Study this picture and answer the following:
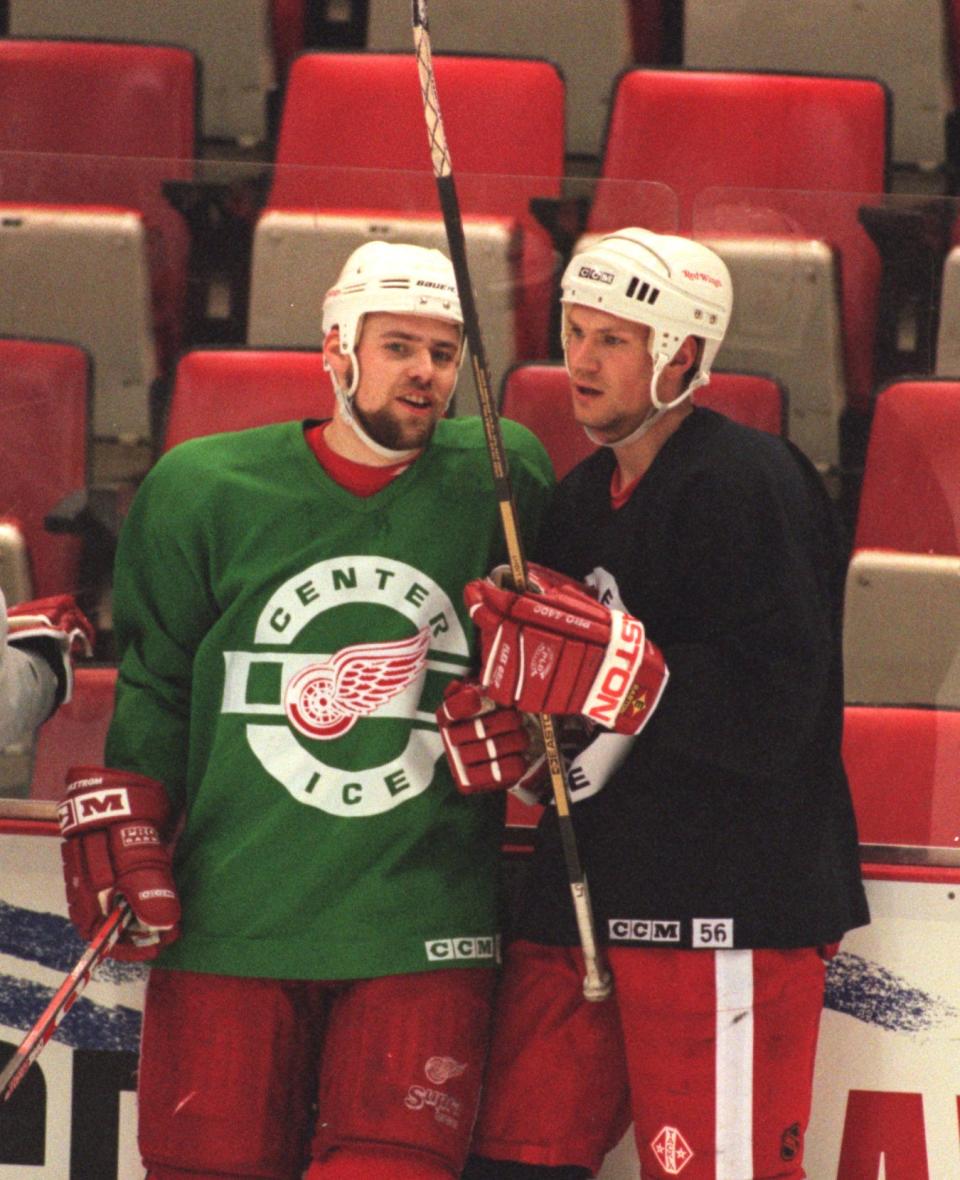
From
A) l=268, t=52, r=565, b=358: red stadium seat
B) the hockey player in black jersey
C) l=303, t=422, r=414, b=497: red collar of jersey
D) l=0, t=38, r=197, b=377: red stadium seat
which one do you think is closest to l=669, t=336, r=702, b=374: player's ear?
the hockey player in black jersey

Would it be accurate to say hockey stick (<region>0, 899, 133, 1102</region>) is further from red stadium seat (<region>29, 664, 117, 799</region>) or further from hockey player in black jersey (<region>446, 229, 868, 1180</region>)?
hockey player in black jersey (<region>446, 229, 868, 1180</region>)

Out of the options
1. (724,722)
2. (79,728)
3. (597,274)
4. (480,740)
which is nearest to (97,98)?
(79,728)

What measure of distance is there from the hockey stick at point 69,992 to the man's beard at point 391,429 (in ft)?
1.94

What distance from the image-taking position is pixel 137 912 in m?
2.00

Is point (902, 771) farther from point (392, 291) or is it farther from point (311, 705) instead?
point (392, 291)

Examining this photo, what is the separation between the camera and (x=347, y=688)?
2.06 metres

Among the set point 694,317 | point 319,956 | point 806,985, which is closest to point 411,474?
point 694,317

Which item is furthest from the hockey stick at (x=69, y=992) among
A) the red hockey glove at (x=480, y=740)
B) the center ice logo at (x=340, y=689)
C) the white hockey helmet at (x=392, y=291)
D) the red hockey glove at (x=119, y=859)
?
the white hockey helmet at (x=392, y=291)

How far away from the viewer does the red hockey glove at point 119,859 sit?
2014 millimetres

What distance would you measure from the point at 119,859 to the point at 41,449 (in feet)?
2.31

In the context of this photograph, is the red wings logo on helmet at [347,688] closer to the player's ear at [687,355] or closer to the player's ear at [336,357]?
the player's ear at [336,357]

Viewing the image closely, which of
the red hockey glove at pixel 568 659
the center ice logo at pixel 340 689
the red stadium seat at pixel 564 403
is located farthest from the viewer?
the red stadium seat at pixel 564 403

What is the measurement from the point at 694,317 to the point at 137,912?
888 mm

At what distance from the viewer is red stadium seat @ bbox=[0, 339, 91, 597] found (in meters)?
2.45
